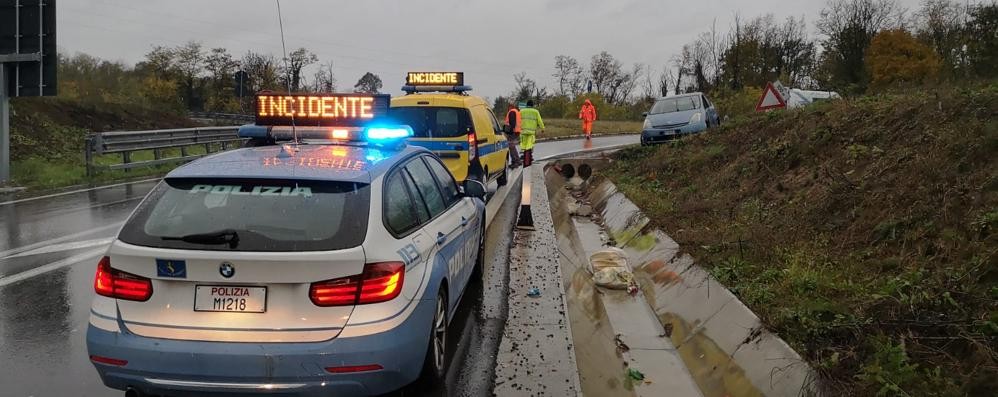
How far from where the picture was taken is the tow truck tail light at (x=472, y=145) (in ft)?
34.2

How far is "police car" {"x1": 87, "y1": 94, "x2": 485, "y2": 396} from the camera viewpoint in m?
3.24

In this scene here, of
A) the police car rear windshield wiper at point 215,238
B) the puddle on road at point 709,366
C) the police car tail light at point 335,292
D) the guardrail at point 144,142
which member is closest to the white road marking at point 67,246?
the police car rear windshield wiper at point 215,238

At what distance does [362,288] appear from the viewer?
3.32 metres

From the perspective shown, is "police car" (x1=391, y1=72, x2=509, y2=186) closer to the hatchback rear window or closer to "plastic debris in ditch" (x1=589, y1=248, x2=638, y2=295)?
"plastic debris in ditch" (x1=589, y1=248, x2=638, y2=295)

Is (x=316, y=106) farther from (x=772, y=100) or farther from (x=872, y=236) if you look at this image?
(x=772, y=100)

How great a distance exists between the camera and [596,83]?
247 feet

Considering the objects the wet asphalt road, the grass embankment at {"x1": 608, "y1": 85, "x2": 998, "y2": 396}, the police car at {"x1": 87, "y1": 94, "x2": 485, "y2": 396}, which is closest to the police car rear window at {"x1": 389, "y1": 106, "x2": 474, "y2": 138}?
the wet asphalt road

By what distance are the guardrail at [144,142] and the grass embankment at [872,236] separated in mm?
12221

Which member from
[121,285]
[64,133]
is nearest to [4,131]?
[64,133]

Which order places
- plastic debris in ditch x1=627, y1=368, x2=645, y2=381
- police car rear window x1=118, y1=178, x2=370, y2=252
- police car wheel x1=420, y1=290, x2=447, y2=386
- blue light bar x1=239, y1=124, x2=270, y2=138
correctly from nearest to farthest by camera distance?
police car rear window x1=118, y1=178, x2=370, y2=252 → police car wheel x1=420, y1=290, x2=447, y2=386 → plastic debris in ditch x1=627, y1=368, x2=645, y2=381 → blue light bar x1=239, y1=124, x2=270, y2=138

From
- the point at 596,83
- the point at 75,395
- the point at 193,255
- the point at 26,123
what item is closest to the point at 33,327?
the point at 75,395

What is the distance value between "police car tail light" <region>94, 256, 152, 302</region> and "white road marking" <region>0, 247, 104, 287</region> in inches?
151

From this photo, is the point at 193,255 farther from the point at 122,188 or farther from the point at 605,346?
the point at 122,188

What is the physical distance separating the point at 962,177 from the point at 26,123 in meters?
25.5
